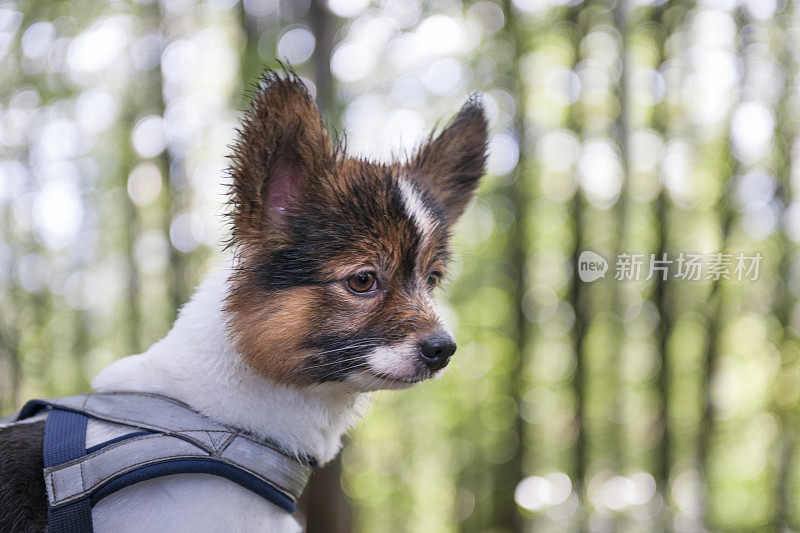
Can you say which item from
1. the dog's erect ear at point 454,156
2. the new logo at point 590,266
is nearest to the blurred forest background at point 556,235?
the new logo at point 590,266

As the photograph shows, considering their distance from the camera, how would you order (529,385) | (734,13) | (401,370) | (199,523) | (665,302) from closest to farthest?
(199,523)
(401,370)
(734,13)
(665,302)
(529,385)

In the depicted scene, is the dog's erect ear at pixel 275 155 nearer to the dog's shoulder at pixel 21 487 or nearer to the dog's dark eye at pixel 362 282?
the dog's dark eye at pixel 362 282

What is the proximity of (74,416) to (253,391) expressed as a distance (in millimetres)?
614

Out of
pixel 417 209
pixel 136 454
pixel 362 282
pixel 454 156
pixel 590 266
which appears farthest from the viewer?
pixel 590 266

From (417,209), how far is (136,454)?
138 cm

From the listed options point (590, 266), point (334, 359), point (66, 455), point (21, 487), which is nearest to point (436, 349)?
point (334, 359)

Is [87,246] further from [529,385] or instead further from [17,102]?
[529,385]

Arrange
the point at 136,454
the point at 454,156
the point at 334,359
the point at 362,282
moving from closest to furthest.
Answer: the point at 136,454 → the point at 334,359 → the point at 362,282 → the point at 454,156

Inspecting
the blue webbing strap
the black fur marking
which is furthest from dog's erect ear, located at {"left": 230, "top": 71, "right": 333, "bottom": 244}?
the blue webbing strap

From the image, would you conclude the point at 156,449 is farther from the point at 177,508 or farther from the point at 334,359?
the point at 334,359

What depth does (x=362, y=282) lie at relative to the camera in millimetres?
2352

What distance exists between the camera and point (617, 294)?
1089 cm

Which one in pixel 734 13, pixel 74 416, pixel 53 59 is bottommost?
pixel 74 416

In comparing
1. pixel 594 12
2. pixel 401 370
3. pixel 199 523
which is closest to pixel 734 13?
pixel 594 12
